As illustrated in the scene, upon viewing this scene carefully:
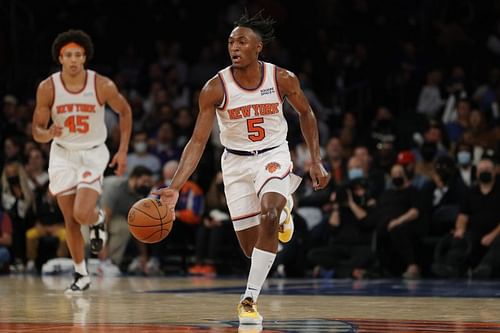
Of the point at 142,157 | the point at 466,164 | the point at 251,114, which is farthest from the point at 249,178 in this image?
the point at 142,157

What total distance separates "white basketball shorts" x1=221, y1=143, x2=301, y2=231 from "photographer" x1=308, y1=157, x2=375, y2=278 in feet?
19.3

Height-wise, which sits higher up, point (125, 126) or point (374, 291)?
point (125, 126)

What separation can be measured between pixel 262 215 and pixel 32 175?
867cm

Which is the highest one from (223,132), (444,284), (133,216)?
(223,132)

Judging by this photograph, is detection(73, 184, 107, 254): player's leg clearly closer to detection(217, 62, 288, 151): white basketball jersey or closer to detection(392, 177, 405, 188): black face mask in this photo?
detection(217, 62, 288, 151): white basketball jersey

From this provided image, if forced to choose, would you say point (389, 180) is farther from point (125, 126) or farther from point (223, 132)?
point (223, 132)

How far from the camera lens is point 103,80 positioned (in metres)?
10.1

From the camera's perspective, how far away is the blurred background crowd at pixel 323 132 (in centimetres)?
1311

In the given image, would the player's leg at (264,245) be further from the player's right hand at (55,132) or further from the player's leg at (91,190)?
the player's leg at (91,190)

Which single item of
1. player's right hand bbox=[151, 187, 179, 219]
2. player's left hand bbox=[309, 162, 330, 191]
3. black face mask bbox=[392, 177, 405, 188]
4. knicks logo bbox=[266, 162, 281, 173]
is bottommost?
player's right hand bbox=[151, 187, 179, 219]

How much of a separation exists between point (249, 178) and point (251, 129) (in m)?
0.32

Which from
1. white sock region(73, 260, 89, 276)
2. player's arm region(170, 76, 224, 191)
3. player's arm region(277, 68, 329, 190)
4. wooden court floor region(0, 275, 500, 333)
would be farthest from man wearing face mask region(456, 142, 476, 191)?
player's arm region(170, 76, 224, 191)

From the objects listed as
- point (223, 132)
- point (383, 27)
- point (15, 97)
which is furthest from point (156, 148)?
point (223, 132)

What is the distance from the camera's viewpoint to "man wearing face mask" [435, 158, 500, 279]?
12445mm
